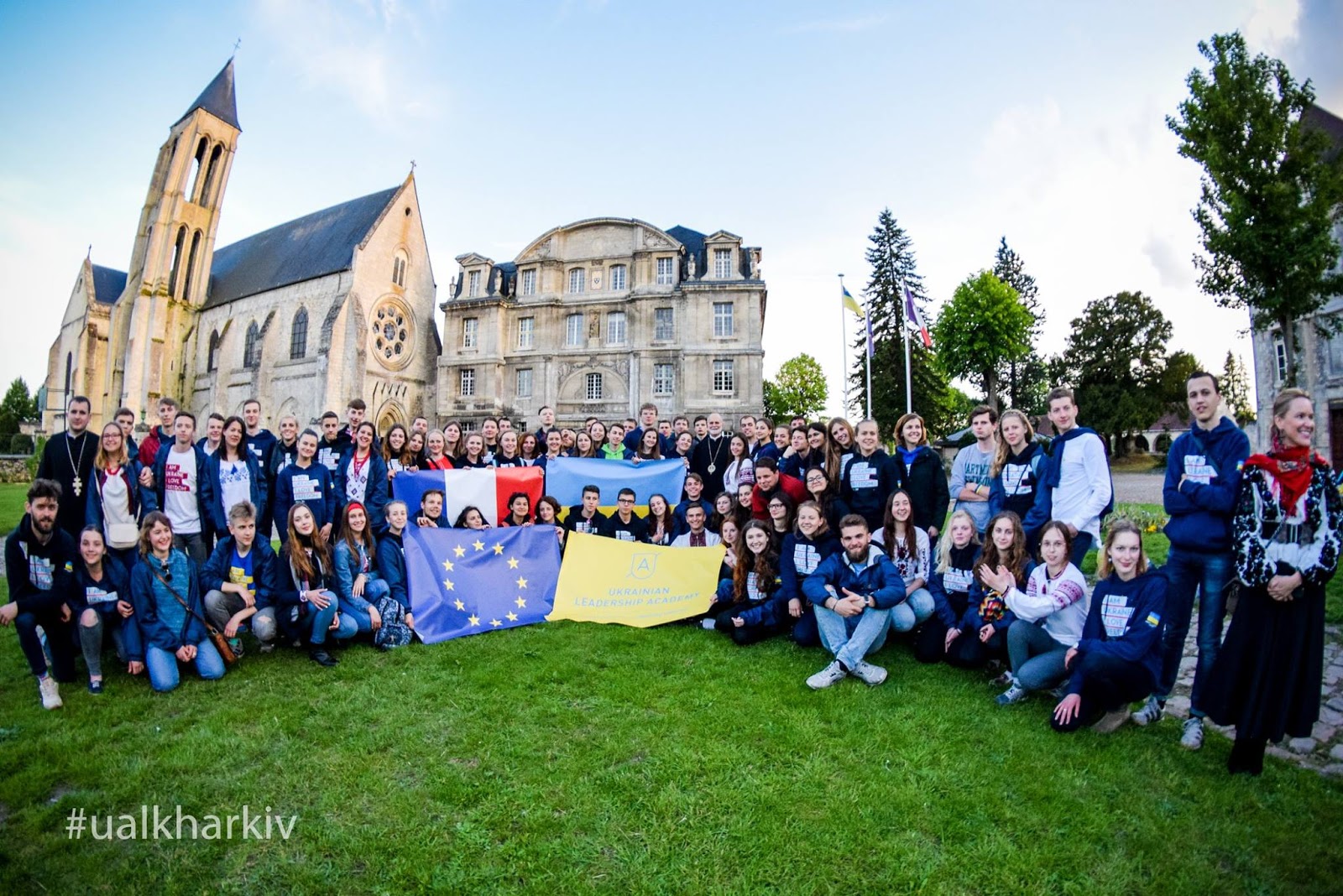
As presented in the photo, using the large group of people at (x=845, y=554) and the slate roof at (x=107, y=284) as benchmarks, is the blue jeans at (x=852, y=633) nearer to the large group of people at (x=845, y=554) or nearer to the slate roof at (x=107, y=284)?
the large group of people at (x=845, y=554)

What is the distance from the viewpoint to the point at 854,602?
5758 millimetres

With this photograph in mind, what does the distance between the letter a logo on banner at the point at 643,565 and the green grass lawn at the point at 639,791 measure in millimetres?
2175

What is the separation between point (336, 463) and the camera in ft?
25.6

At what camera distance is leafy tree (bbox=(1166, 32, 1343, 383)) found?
56.0 ft

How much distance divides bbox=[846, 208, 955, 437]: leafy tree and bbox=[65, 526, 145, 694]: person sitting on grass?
134 feet

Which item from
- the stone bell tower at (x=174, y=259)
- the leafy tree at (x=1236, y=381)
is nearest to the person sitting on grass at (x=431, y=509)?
the stone bell tower at (x=174, y=259)

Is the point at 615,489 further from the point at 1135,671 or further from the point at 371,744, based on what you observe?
the point at 1135,671

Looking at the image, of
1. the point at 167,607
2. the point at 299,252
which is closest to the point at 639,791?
the point at 167,607

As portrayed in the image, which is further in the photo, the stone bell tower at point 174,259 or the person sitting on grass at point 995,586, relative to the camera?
the stone bell tower at point 174,259

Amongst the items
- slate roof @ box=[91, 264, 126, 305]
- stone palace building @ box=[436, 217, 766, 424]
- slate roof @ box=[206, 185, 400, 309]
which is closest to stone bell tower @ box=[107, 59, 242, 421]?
slate roof @ box=[206, 185, 400, 309]

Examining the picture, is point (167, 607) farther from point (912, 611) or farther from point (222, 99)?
point (222, 99)

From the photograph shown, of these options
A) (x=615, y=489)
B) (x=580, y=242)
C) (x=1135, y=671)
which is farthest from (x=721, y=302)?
(x=1135, y=671)

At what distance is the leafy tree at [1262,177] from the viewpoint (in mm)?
17062

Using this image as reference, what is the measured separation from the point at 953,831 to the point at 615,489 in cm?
721
